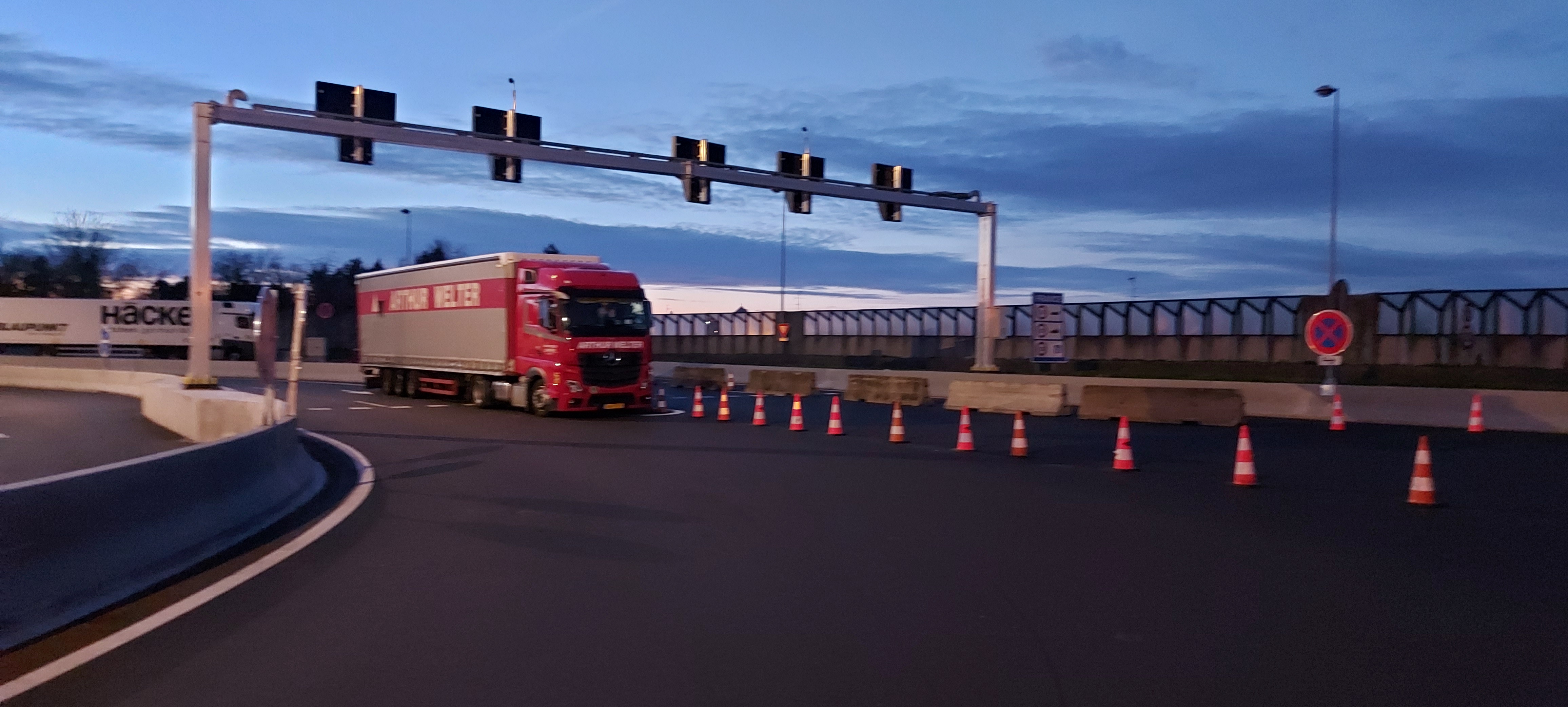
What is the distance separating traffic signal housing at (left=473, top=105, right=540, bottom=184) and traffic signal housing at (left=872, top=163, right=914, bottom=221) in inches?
388

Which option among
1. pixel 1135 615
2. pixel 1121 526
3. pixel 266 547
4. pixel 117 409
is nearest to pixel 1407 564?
pixel 1121 526

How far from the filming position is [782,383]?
36125 millimetres

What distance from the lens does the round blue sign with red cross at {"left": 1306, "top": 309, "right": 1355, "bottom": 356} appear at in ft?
67.3

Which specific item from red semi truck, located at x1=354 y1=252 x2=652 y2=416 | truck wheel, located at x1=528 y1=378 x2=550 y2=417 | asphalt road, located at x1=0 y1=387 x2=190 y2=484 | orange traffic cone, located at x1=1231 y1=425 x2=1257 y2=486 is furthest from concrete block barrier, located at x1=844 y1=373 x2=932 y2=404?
asphalt road, located at x1=0 y1=387 x2=190 y2=484

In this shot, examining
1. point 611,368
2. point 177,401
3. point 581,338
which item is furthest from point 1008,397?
point 177,401

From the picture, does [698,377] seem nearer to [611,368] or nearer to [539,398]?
[539,398]

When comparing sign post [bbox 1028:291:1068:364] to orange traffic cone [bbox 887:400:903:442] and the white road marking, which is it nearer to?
orange traffic cone [bbox 887:400:903:442]

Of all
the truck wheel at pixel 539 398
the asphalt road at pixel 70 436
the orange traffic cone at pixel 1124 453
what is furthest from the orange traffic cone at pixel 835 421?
the asphalt road at pixel 70 436

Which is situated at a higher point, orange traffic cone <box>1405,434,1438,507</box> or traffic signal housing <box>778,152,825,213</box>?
traffic signal housing <box>778,152,825,213</box>

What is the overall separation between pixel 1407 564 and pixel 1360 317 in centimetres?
3271

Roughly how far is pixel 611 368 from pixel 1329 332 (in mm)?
13482

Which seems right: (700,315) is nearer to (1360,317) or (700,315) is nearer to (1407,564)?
(1360,317)

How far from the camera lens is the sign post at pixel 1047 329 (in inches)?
1230

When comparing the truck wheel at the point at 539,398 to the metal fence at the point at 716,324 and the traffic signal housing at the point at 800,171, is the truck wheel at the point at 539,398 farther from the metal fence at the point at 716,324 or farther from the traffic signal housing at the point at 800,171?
the metal fence at the point at 716,324
